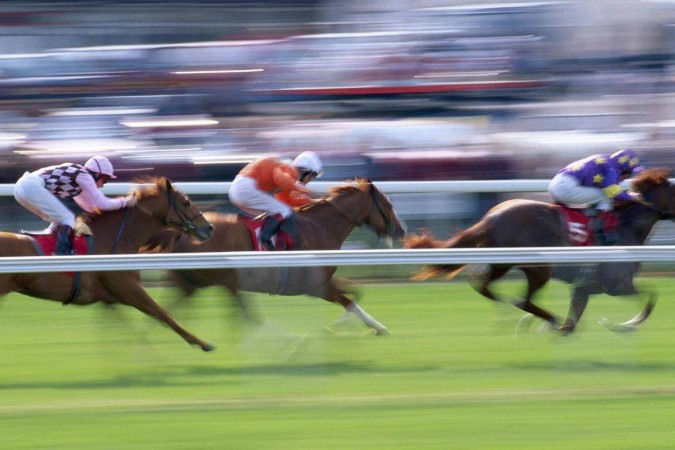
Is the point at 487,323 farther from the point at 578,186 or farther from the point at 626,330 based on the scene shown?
the point at 578,186

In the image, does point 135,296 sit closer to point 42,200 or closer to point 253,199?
point 42,200

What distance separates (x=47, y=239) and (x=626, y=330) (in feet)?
9.59

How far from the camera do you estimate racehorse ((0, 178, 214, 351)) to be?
4652 mm

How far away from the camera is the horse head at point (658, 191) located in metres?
6.61

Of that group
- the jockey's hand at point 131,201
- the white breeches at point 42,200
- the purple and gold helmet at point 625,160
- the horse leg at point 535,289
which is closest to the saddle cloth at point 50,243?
the white breeches at point 42,200

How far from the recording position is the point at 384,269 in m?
5.01

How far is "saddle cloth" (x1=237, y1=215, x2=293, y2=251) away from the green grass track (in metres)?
1.81

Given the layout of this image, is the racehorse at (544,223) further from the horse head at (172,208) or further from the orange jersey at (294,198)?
the horse head at (172,208)

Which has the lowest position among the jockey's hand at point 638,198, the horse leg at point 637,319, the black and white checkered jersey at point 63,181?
the jockey's hand at point 638,198

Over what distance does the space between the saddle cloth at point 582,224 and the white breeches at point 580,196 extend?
71 mm

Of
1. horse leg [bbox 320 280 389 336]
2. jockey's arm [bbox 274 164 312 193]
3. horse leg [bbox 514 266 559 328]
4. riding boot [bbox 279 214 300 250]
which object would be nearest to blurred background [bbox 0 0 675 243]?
jockey's arm [bbox 274 164 312 193]

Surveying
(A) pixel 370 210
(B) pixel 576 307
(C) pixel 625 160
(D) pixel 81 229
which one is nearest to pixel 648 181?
(C) pixel 625 160

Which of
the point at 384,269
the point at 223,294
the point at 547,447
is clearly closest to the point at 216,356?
the point at 223,294

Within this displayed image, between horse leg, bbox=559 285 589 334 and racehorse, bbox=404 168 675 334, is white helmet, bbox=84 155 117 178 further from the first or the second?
horse leg, bbox=559 285 589 334
